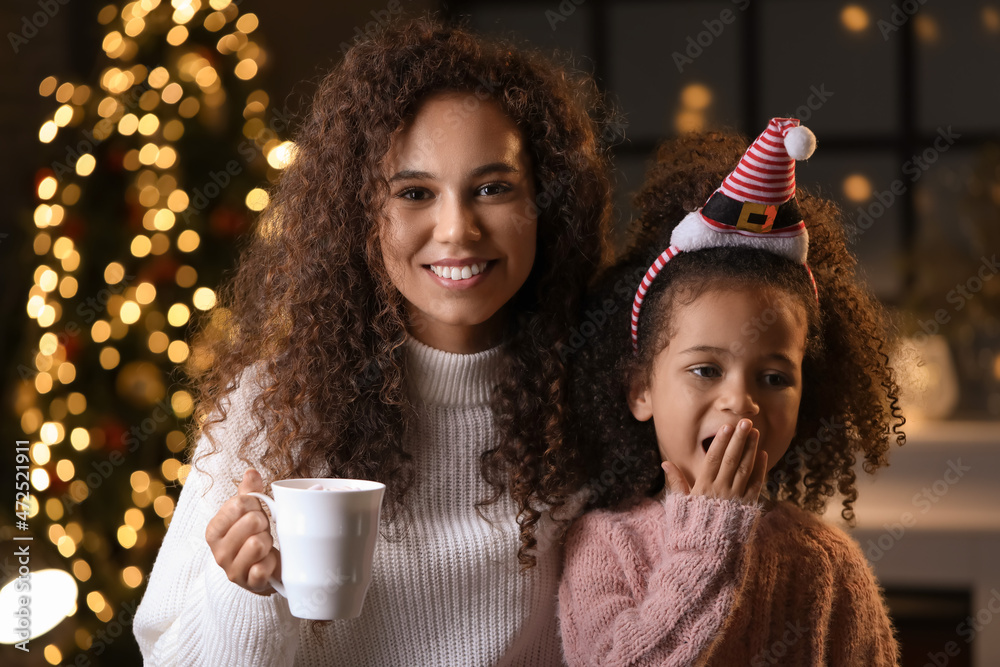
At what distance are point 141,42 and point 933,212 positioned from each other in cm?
290

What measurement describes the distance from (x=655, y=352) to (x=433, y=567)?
45 cm

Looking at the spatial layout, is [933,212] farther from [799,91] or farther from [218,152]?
[218,152]

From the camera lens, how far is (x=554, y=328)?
4.86 feet

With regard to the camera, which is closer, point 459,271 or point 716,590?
point 716,590

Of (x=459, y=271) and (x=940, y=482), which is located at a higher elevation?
(x=459, y=271)

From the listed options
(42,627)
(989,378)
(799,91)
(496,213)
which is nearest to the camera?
(496,213)

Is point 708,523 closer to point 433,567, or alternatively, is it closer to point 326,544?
point 433,567

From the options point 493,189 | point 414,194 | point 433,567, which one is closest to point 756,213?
point 493,189

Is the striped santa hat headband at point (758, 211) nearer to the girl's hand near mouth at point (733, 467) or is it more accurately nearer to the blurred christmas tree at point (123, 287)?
the girl's hand near mouth at point (733, 467)

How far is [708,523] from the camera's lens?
125cm

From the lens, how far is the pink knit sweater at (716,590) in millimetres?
1231

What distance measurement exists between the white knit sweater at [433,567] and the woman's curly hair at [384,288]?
3 cm

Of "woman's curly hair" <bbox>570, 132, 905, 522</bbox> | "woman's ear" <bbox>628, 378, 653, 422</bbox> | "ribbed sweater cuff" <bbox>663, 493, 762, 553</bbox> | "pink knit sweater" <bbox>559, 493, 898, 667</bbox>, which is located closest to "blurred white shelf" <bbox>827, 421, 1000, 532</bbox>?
"woman's curly hair" <bbox>570, 132, 905, 522</bbox>

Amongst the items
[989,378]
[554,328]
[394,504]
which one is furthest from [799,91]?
[394,504]
